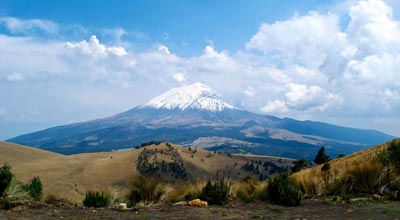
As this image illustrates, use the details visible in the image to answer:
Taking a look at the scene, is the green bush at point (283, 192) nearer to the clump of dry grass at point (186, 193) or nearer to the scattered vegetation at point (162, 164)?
the clump of dry grass at point (186, 193)

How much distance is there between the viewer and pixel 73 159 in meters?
137

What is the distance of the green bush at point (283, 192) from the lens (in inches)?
460

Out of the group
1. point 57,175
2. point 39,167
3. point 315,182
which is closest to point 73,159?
point 39,167

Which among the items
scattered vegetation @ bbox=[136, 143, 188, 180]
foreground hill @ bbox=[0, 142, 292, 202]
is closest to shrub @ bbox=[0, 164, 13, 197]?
foreground hill @ bbox=[0, 142, 292, 202]

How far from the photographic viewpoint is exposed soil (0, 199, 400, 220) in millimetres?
9578

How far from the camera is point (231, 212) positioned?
10375 millimetres

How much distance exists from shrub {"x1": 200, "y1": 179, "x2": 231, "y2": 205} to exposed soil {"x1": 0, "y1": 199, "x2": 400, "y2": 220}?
570 mm

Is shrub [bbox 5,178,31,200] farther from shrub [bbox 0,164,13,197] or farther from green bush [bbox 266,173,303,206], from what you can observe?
green bush [bbox 266,173,303,206]

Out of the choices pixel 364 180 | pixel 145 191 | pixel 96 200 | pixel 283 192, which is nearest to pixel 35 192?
pixel 145 191

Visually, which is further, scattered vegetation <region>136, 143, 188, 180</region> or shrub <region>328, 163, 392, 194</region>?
scattered vegetation <region>136, 143, 188, 180</region>

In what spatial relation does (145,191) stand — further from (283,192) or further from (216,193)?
(283,192)

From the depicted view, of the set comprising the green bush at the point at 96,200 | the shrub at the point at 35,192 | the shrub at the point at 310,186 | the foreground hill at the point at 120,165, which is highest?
the shrub at the point at 310,186

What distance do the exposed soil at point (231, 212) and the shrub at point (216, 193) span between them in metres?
0.57

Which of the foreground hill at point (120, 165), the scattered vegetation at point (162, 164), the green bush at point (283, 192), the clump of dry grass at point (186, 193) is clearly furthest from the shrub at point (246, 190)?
the scattered vegetation at point (162, 164)
